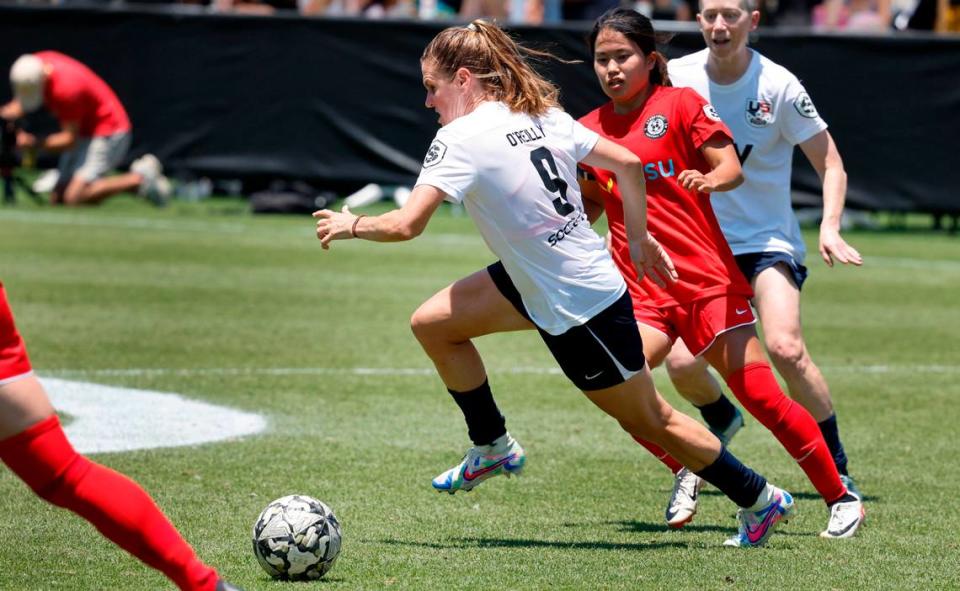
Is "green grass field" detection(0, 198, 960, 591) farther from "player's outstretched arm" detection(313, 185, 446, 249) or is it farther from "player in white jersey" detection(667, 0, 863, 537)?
"player's outstretched arm" detection(313, 185, 446, 249)

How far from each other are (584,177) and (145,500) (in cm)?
259

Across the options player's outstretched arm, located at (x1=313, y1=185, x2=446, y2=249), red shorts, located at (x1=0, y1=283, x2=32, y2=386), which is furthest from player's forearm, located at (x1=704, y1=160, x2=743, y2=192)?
red shorts, located at (x1=0, y1=283, x2=32, y2=386)

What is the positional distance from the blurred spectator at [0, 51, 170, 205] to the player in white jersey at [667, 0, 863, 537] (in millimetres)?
13237

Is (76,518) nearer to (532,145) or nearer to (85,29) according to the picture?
(532,145)

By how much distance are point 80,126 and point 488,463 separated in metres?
14.3

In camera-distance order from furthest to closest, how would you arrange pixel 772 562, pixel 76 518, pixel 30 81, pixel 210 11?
1. pixel 210 11
2. pixel 30 81
3. pixel 76 518
4. pixel 772 562

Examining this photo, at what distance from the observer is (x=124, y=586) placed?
17.0ft

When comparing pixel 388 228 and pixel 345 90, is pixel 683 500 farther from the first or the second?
pixel 345 90

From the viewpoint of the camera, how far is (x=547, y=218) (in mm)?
5480

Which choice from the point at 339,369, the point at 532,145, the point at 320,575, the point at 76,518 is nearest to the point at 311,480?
the point at 76,518

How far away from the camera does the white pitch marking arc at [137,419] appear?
307 inches

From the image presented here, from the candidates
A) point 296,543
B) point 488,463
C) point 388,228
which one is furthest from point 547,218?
point 296,543

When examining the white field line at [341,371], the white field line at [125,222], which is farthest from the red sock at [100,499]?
the white field line at [125,222]

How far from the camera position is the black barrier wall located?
720 inches
